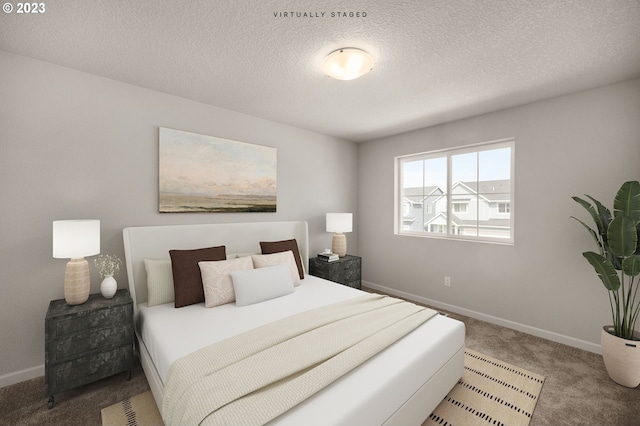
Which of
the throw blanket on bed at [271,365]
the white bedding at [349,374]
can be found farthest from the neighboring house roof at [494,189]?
the throw blanket on bed at [271,365]

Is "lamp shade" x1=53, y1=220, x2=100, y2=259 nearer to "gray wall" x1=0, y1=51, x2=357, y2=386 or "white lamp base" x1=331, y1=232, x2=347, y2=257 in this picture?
"gray wall" x1=0, y1=51, x2=357, y2=386

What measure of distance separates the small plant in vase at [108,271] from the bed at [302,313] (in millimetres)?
124

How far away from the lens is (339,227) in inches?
154

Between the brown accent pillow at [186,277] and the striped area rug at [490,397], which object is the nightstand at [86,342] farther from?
the striped area rug at [490,397]

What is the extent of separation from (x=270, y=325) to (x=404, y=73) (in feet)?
7.42

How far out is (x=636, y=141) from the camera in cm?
241

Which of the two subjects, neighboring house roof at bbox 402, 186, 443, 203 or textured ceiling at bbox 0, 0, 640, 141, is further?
neighboring house roof at bbox 402, 186, 443, 203

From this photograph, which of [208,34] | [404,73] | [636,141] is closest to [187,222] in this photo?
[208,34]

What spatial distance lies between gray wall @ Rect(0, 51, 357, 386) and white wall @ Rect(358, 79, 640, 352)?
3205mm

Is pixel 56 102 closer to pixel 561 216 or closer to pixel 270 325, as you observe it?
pixel 270 325

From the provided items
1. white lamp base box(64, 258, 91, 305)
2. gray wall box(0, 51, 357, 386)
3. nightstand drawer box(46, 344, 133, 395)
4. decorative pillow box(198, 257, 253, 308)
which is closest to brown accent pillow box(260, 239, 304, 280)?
decorative pillow box(198, 257, 253, 308)

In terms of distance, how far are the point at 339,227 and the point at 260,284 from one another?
1.72m

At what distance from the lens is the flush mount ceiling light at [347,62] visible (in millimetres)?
1976

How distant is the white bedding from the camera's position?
4.01ft
